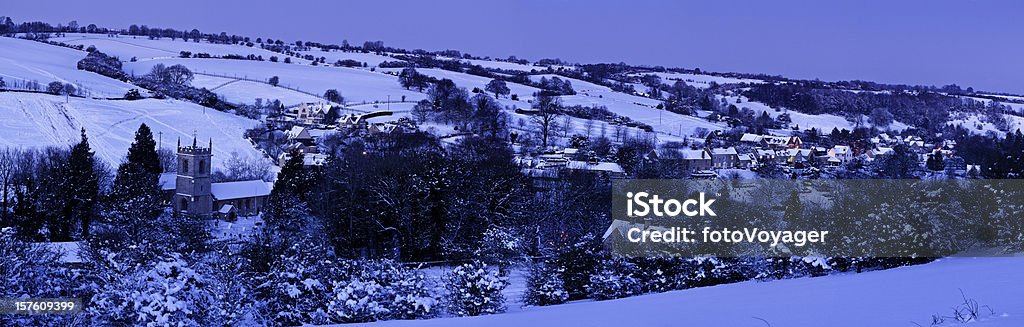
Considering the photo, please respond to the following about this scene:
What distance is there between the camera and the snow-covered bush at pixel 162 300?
12086 mm

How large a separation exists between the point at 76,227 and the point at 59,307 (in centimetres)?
1540

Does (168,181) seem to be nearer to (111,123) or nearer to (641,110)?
(111,123)

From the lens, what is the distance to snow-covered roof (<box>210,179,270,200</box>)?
108ft

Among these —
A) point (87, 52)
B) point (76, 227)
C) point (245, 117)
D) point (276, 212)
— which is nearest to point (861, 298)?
point (276, 212)

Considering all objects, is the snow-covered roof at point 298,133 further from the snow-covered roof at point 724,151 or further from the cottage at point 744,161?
the cottage at point 744,161

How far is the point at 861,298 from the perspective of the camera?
8.35 meters

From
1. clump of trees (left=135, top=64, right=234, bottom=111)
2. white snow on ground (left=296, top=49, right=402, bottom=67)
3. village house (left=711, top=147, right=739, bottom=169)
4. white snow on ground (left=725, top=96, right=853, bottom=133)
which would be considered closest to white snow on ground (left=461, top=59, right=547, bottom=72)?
white snow on ground (left=296, top=49, right=402, bottom=67)

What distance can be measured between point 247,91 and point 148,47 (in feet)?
123

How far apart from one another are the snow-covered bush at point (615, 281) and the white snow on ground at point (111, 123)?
95.0 ft

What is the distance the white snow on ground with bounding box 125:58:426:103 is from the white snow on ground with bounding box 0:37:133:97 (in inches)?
282

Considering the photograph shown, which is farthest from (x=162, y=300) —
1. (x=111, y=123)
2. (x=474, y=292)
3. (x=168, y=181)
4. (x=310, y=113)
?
(x=310, y=113)

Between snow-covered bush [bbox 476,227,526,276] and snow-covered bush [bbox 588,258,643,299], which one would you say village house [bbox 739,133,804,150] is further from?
snow-covered bush [bbox 588,258,643,299]

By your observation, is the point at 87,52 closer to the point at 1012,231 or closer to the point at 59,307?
the point at 59,307

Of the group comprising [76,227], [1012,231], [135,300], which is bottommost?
[76,227]
